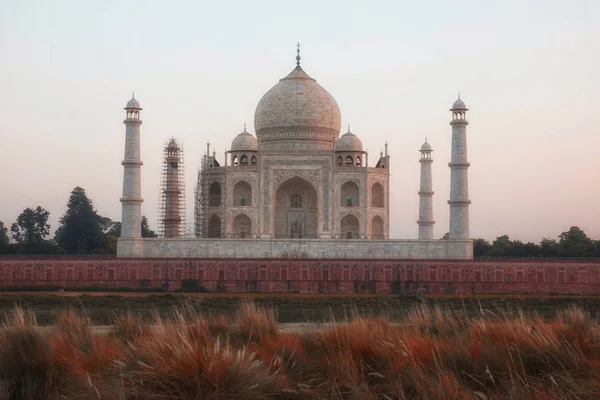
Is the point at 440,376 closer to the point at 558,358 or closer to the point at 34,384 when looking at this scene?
the point at 558,358

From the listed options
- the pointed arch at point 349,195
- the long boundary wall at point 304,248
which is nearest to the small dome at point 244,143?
the pointed arch at point 349,195

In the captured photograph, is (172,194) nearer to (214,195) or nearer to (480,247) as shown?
(214,195)

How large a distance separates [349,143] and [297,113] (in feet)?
10.1

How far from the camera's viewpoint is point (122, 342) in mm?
10391

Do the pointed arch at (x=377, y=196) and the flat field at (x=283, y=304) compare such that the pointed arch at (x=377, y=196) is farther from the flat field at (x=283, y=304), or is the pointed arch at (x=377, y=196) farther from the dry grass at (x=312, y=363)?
the dry grass at (x=312, y=363)

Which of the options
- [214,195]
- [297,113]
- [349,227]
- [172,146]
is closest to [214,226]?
[214,195]

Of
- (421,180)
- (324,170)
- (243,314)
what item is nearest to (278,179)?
(324,170)

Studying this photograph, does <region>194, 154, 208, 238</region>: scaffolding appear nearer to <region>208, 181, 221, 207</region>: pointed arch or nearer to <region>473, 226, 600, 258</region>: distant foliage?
<region>208, 181, 221, 207</region>: pointed arch

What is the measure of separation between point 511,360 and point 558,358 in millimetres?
471

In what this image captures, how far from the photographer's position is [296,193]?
140ft

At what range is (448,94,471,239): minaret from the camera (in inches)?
1425

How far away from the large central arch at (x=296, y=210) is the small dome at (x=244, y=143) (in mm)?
2430

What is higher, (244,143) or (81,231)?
(244,143)

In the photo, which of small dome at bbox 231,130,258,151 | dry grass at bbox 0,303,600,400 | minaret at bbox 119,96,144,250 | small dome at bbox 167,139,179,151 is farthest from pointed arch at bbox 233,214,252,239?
dry grass at bbox 0,303,600,400
